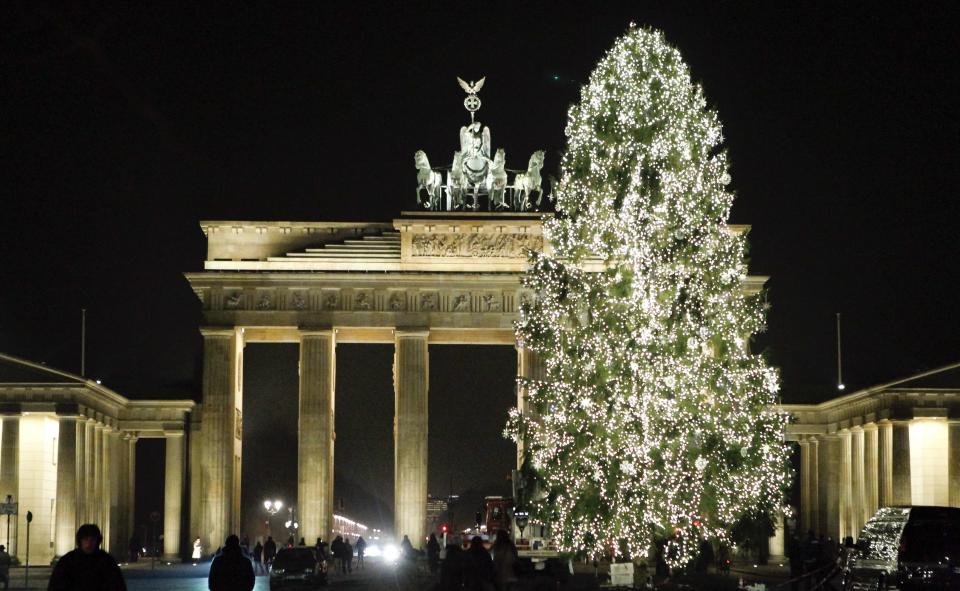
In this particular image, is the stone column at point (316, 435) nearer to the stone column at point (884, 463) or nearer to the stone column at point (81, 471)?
the stone column at point (81, 471)

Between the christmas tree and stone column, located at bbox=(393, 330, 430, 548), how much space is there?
3324cm

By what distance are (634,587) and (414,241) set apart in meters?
42.3

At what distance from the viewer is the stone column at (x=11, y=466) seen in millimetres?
74625

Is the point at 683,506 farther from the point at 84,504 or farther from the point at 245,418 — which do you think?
the point at 245,418

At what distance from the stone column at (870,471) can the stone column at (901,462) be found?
260 cm

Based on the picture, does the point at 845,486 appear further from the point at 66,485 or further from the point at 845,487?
the point at 66,485

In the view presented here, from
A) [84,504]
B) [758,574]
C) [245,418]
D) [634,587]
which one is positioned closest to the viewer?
[634,587]

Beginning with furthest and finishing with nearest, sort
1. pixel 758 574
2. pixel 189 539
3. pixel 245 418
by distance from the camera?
pixel 245 418
pixel 189 539
pixel 758 574

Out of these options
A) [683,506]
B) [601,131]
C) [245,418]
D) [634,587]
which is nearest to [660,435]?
[683,506]

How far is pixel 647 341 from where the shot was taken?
4359 centimetres

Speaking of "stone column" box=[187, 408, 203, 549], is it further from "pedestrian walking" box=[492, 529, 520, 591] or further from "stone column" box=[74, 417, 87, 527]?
"pedestrian walking" box=[492, 529, 520, 591]

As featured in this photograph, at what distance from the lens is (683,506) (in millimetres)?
43344

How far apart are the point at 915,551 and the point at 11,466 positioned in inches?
2072

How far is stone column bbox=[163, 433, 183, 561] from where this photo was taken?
8431 cm
